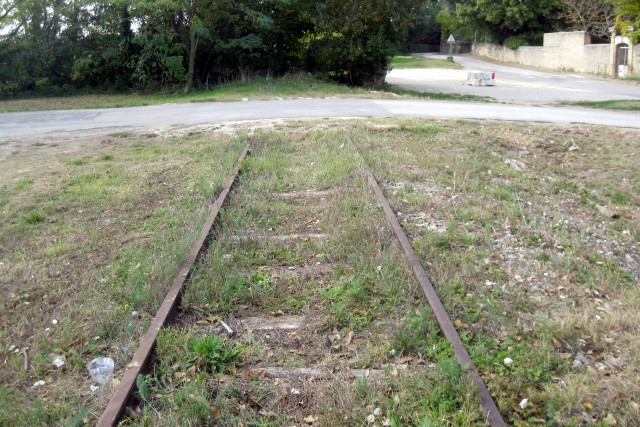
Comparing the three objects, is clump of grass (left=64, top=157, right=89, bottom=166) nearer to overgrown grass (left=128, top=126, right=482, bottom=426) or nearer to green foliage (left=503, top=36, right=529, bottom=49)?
overgrown grass (left=128, top=126, right=482, bottom=426)

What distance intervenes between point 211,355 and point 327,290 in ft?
4.39

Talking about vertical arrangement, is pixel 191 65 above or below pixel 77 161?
above

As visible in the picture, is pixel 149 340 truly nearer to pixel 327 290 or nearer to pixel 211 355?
pixel 211 355

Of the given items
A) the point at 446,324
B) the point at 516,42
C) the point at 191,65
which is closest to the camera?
the point at 446,324

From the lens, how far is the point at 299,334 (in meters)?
4.31

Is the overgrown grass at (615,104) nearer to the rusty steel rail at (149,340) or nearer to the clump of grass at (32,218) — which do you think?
the rusty steel rail at (149,340)

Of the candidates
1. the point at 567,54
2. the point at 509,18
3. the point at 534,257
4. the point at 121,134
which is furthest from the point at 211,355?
the point at 509,18

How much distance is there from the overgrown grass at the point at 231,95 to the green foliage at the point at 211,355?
56.0ft

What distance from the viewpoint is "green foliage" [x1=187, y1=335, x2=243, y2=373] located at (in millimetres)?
3842

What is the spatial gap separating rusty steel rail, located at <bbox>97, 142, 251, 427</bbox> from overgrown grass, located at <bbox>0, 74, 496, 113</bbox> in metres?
15.3

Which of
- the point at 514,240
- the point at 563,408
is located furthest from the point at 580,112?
the point at 563,408

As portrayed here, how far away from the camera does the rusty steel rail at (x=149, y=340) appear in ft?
10.7

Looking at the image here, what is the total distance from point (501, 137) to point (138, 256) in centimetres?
838

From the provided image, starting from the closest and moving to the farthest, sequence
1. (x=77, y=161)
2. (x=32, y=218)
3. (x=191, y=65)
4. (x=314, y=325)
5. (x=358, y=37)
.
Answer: (x=314, y=325) < (x=32, y=218) < (x=77, y=161) < (x=191, y=65) < (x=358, y=37)
